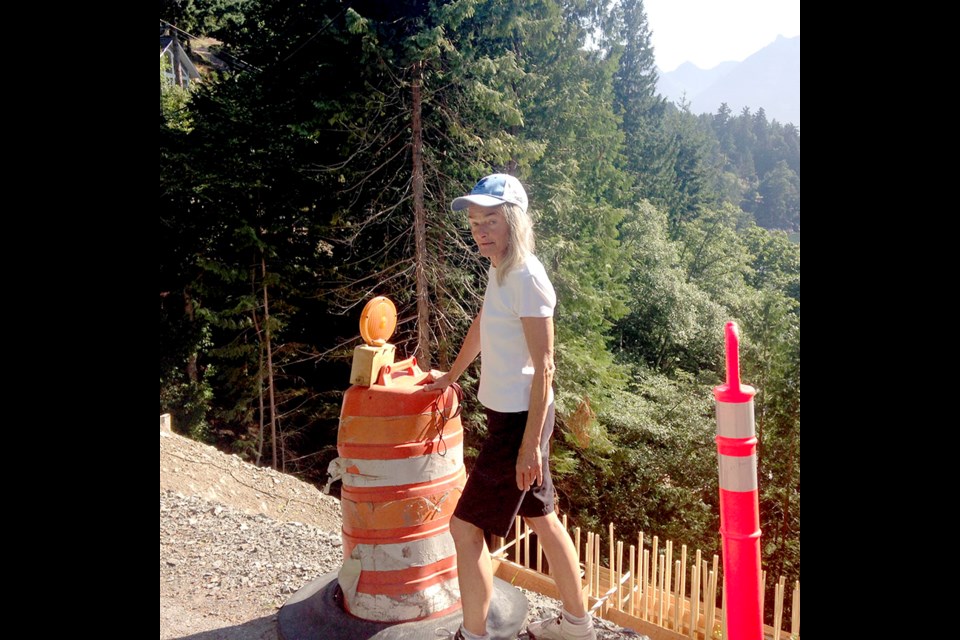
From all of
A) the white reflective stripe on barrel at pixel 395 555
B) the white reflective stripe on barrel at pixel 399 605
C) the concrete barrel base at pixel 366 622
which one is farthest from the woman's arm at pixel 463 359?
the concrete barrel base at pixel 366 622

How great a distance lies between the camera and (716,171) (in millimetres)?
24406

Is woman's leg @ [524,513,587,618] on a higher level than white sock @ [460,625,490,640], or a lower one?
higher

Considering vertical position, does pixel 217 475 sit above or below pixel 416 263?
below

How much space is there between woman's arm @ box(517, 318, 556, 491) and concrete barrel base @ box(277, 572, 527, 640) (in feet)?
3.07

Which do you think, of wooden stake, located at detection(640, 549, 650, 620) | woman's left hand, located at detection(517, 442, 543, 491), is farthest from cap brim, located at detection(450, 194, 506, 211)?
wooden stake, located at detection(640, 549, 650, 620)

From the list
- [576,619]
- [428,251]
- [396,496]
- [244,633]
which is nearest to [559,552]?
[576,619]

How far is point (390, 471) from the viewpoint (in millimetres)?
3250

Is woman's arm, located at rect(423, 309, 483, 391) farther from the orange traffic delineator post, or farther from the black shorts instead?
the orange traffic delineator post

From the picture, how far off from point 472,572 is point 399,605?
0.64 metres

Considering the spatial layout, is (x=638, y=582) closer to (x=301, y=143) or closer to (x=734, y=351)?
(x=734, y=351)

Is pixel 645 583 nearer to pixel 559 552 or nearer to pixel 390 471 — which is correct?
pixel 559 552

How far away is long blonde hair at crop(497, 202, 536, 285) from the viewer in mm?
2732
